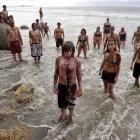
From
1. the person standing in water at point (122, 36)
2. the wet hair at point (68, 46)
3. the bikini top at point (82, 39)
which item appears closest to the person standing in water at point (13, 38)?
the bikini top at point (82, 39)

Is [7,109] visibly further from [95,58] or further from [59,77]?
[95,58]

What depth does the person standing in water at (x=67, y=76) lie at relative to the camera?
209 inches

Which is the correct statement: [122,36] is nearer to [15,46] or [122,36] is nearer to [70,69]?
[15,46]

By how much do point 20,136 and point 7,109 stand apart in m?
1.34

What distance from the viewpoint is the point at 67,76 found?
5516mm

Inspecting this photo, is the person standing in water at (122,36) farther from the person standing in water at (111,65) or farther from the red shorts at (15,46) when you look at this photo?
the person standing in water at (111,65)

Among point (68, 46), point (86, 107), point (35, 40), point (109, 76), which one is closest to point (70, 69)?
point (68, 46)

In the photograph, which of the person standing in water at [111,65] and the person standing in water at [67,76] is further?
the person standing in water at [111,65]

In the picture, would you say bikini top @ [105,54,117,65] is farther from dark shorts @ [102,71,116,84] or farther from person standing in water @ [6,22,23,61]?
person standing in water @ [6,22,23,61]

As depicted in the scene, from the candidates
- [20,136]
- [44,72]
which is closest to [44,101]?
[20,136]

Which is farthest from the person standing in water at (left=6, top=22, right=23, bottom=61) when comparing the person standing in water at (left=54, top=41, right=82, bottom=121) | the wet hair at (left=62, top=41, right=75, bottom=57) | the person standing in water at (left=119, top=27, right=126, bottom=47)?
the person standing in water at (left=119, top=27, right=126, bottom=47)

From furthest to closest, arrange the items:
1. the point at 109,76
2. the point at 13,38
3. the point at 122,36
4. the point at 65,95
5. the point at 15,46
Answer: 1. the point at 122,36
2. the point at 15,46
3. the point at 13,38
4. the point at 109,76
5. the point at 65,95

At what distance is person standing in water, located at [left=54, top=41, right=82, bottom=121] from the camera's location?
5.31 m

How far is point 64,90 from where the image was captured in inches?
222
